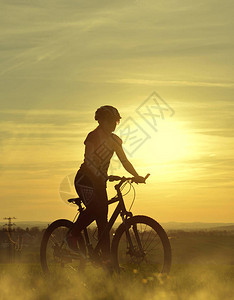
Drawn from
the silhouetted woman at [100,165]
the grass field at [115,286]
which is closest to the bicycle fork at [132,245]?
the grass field at [115,286]

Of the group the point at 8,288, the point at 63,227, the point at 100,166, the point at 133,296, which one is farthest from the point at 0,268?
the point at 133,296

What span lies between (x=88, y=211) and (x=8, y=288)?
5.62 feet

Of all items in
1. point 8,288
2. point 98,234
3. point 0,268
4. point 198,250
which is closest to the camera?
point 8,288

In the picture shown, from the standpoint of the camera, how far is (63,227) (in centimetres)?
1036

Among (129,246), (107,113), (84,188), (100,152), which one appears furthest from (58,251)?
(107,113)

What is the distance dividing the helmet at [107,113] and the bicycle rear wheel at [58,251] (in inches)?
78.6

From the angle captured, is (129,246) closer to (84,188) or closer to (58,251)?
(84,188)

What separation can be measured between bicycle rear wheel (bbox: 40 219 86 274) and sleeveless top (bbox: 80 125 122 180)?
128cm

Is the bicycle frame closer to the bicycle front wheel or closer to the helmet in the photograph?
the bicycle front wheel

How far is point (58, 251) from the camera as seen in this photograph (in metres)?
10.3

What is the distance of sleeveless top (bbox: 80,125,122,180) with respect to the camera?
30.6ft

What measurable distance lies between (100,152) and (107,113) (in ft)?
2.09

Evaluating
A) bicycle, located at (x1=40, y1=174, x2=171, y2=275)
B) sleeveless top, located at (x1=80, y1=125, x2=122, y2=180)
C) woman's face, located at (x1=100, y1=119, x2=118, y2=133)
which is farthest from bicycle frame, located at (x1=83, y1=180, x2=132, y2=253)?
woman's face, located at (x1=100, y1=119, x2=118, y2=133)

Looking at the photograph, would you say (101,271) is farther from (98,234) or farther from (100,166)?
(100,166)
